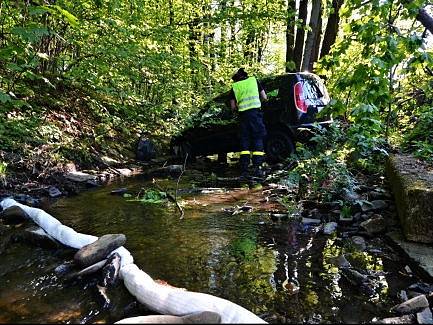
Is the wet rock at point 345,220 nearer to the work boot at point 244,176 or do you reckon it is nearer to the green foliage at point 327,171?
the green foliage at point 327,171

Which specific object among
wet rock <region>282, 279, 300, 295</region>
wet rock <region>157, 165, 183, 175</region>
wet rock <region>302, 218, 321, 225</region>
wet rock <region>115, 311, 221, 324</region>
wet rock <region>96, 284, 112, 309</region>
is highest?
wet rock <region>115, 311, 221, 324</region>

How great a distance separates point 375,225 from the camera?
4.19 metres

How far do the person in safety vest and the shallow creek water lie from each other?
3.13 m

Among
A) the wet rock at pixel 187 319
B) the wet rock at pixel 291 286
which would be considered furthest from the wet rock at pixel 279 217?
the wet rock at pixel 187 319

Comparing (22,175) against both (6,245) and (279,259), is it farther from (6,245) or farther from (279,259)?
(279,259)

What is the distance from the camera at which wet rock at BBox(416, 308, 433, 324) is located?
2.30m

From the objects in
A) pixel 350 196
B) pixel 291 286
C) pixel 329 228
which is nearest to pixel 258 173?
pixel 350 196

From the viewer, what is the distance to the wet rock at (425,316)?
2.30 metres

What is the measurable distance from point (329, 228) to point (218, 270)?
5.31ft

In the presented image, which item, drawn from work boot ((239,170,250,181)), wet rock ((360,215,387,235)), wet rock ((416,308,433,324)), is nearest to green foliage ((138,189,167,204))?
work boot ((239,170,250,181))

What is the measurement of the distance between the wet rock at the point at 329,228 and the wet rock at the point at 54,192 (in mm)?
4263

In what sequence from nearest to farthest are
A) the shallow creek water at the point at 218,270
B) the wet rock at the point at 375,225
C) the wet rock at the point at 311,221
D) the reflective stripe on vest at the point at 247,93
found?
the shallow creek water at the point at 218,270 < the wet rock at the point at 375,225 < the wet rock at the point at 311,221 < the reflective stripe on vest at the point at 247,93

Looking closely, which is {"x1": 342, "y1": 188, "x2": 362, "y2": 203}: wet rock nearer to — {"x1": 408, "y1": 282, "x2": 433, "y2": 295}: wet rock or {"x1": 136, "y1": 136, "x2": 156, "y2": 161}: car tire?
{"x1": 408, "y1": 282, "x2": 433, "y2": 295}: wet rock

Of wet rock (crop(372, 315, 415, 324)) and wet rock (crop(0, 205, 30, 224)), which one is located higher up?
wet rock (crop(372, 315, 415, 324))
